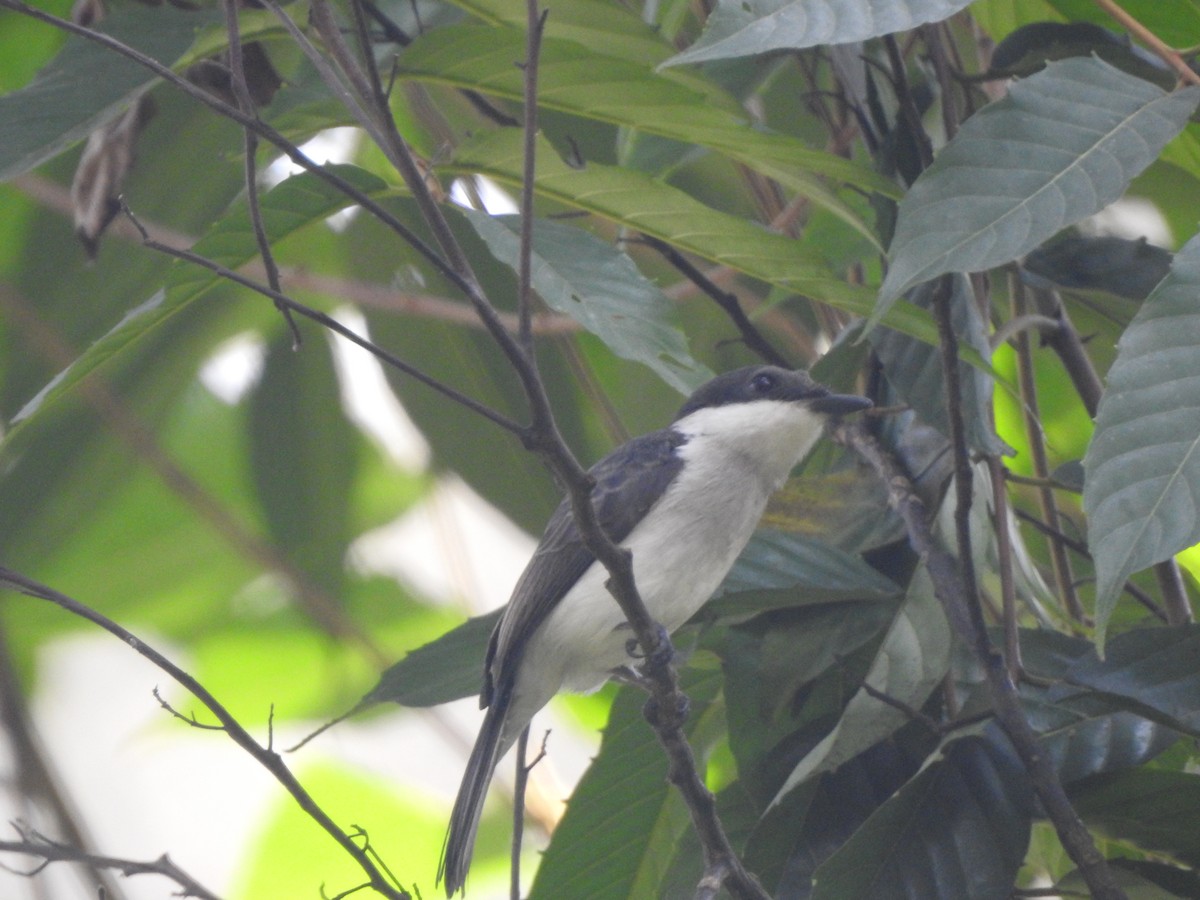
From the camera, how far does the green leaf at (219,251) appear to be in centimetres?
187

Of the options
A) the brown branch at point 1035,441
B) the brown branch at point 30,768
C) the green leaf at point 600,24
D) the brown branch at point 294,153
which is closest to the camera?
the brown branch at point 294,153

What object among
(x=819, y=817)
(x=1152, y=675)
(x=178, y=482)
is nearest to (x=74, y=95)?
(x=819, y=817)

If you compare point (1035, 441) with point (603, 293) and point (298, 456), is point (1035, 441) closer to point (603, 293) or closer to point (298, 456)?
point (603, 293)

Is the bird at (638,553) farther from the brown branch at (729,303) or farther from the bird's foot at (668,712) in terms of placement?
the bird's foot at (668,712)

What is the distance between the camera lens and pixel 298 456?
4.64 meters

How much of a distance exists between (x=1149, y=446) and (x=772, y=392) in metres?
1.33

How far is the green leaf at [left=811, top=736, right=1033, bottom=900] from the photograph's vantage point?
1883 millimetres

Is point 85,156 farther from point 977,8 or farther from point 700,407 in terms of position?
point 977,8

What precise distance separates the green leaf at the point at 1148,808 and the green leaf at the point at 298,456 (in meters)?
3.10

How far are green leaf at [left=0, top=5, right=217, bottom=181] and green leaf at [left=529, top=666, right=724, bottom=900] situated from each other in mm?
1326

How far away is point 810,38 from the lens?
62.1 inches

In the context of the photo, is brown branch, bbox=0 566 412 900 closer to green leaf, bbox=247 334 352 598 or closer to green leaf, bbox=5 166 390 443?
green leaf, bbox=5 166 390 443

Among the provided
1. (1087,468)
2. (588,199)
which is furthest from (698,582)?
(1087,468)

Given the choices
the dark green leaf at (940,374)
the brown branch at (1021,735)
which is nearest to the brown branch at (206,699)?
the brown branch at (1021,735)
